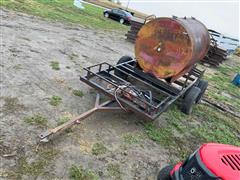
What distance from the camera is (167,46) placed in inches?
280

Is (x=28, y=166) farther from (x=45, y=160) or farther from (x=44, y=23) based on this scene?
(x=44, y=23)

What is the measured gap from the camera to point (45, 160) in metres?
4.61

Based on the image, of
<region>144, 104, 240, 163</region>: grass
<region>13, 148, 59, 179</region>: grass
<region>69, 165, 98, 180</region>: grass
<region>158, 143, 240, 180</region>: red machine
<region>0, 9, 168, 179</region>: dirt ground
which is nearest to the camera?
<region>158, 143, 240, 180</region>: red machine

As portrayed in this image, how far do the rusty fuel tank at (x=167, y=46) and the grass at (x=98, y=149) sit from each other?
9.10 ft

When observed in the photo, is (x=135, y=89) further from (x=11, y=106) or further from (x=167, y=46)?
(x=11, y=106)

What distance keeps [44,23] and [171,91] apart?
8843 mm

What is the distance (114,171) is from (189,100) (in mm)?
3619

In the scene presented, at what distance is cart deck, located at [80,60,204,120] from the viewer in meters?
6.14

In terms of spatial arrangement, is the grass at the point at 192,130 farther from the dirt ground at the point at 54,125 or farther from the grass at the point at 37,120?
the grass at the point at 37,120

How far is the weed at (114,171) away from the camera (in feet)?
15.7

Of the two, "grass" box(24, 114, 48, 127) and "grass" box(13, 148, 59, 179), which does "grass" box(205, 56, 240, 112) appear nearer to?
"grass" box(24, 114, 48, 127)

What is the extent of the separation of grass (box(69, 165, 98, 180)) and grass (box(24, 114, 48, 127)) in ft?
4.15

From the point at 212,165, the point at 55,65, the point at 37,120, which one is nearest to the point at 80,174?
the point at 37,120

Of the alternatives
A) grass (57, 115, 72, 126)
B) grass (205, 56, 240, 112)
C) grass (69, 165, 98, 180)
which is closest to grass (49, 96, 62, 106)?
grass (57, 115, 72, 126)
